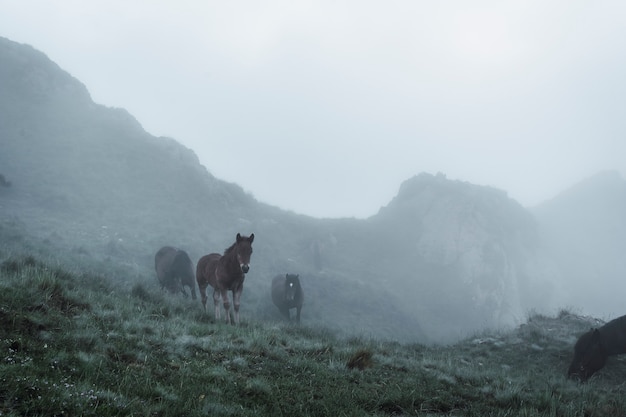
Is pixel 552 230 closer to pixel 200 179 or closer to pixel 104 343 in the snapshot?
pixel 200 179

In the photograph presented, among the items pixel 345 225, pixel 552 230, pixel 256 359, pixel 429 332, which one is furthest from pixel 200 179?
pixel 552 230

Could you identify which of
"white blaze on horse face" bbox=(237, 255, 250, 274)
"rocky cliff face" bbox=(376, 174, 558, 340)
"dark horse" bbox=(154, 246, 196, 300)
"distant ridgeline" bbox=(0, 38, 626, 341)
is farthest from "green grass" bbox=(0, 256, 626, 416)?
"rocky cliff face" bbox=(376, 174, 558, 340)

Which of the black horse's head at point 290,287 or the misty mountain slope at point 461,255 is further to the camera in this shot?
the misty mountain slope at point 461,255

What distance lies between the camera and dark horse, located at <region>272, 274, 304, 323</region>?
2232 centimetres

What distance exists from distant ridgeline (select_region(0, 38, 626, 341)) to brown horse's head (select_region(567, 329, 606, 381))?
45.2 feet

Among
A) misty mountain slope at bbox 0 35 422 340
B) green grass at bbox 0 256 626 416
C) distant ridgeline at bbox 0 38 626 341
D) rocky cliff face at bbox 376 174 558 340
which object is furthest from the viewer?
rocky cliff face at bbox 376 174 558 340

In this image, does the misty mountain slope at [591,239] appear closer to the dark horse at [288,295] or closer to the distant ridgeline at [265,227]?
the distant ridgeline at [265,227]

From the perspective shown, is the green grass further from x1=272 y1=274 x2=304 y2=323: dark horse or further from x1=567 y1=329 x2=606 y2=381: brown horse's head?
x1=272 y1=274 x2=304 y2=323: dark horse

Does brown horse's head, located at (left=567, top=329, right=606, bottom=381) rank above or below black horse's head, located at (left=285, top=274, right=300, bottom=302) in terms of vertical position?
above

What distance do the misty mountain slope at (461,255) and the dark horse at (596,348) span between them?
2544 cm

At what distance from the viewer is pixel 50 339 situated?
570 centimetres

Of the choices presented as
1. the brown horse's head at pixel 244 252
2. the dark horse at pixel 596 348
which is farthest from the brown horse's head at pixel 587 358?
the brown horse's head at pixel 244 252

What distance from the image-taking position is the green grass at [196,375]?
4234 mm

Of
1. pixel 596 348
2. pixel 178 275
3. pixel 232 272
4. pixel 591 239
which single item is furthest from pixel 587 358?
pixel 591 239
